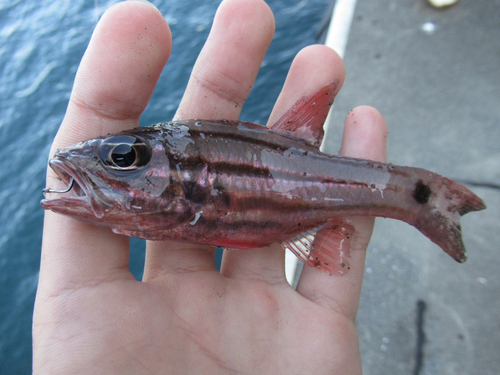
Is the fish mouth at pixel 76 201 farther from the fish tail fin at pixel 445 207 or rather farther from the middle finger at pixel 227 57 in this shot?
the fish tail fin at pixel 445 207

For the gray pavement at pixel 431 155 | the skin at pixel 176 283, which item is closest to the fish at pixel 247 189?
the skin at pixel 176 283

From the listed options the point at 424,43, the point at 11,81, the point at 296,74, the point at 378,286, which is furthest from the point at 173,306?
the point at 11,81

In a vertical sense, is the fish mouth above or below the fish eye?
below

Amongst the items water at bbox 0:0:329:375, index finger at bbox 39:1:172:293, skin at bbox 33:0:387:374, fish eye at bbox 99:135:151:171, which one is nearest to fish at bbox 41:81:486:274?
fish eye at bbox 99:135:151:171

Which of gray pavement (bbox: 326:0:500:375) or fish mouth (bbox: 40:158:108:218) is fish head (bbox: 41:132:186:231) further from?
gray pavement (bbox: 326:0:500:375)

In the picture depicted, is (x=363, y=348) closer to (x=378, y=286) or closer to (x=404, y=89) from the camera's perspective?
(x=378, y=286)
